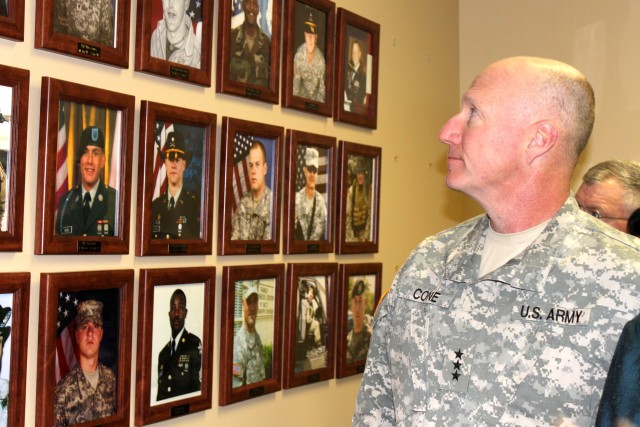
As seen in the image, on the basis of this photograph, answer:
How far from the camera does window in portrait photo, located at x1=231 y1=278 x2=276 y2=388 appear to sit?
10.7 feet

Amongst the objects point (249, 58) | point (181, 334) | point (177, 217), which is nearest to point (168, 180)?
point (177, 217)

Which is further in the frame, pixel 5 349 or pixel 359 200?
pixel 359 200

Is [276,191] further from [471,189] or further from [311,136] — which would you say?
[471,189]

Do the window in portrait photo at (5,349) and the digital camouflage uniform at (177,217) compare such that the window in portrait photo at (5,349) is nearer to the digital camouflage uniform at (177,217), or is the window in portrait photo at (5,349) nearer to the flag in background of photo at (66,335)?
the flag in background of photo at (66,335)

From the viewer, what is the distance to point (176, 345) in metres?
2.97

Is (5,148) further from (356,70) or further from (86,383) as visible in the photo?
(356,70)

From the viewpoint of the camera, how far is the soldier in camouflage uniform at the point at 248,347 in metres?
3.27

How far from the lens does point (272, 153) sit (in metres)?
3.42

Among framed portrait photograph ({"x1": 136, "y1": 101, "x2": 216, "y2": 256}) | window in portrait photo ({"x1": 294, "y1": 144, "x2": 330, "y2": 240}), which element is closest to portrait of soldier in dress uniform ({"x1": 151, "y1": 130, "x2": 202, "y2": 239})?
framed portrait photograph ({"x1": 136, "y1": 101, "x2": 216, "y2": 256})

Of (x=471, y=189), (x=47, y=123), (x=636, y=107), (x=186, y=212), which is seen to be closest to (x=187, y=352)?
Answer: (x=186, y=212)

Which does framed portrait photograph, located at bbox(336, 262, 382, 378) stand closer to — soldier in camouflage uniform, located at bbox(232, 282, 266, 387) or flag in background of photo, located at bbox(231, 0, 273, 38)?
soldier in camouflage uniform, located at bbox(232, 282, 266, 387)

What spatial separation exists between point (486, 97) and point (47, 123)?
1.38m

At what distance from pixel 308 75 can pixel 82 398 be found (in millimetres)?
1803

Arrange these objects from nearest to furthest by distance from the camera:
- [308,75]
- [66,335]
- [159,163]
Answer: [66,335] < [159,163] < [308,75]
